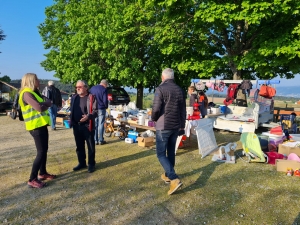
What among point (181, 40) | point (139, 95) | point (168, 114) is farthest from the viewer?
point (139, 95)

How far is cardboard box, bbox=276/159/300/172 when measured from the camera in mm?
5039

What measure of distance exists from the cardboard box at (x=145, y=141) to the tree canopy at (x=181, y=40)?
17.5ft

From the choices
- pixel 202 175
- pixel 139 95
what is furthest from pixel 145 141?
pixel 139 95

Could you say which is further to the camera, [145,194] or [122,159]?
[122,159]

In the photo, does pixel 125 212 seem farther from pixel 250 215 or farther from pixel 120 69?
pixel 120 69

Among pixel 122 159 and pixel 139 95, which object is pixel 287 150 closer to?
pixel 122 159

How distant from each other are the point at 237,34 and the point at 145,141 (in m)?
8.24

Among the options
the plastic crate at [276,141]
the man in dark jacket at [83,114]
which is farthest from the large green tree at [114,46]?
the man in dark jacket at [83,114]

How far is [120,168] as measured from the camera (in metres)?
5.33

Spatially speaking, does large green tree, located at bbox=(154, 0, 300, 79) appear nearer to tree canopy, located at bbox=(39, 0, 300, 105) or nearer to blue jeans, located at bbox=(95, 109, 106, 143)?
tree canopy, located at bbox=(39, 0, 300, 105)

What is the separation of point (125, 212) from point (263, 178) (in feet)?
9.39

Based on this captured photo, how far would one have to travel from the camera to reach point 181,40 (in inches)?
502

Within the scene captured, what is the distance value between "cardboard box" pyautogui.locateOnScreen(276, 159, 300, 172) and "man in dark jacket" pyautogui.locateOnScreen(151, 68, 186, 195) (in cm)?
255

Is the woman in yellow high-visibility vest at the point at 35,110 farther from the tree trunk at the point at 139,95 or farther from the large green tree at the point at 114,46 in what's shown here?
the tree trunk at the point at 139,95
